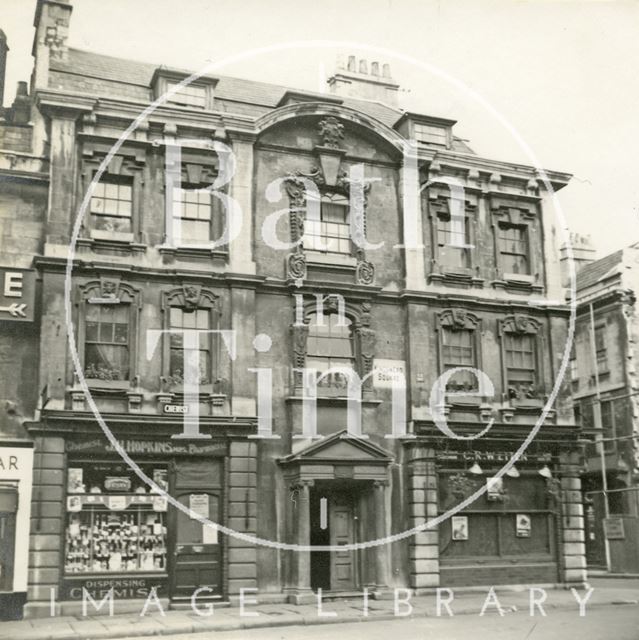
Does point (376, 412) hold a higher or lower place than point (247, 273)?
lower

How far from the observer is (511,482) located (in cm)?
2373

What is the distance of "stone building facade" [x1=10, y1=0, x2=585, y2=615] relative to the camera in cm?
2009

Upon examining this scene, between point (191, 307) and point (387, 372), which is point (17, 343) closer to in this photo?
point (191, 307)

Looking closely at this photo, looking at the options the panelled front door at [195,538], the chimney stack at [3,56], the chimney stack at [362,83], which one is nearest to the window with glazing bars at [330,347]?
the panelled front door at [195,538]

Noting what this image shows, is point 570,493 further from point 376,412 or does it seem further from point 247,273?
point 247,273

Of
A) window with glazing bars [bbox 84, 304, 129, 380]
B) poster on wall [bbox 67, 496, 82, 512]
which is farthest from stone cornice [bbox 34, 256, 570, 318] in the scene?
poster on wall [bbox 67, 496, 82, 512]

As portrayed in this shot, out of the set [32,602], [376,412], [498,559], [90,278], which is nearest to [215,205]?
[90,278]

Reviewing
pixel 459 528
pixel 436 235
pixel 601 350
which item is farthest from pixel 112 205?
pixel 601 350

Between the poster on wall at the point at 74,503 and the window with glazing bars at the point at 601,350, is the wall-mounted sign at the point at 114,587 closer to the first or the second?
the poster on wall at the point at 74,503

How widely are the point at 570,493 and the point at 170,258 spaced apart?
41.0 ft

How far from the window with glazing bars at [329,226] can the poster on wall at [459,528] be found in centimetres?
754

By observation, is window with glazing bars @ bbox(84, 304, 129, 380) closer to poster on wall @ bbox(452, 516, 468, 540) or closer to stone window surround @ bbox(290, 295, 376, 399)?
stone window surround @ bbox(290, 295, 376, 399)

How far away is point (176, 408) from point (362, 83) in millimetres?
13822

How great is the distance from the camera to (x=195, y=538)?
20406mm
